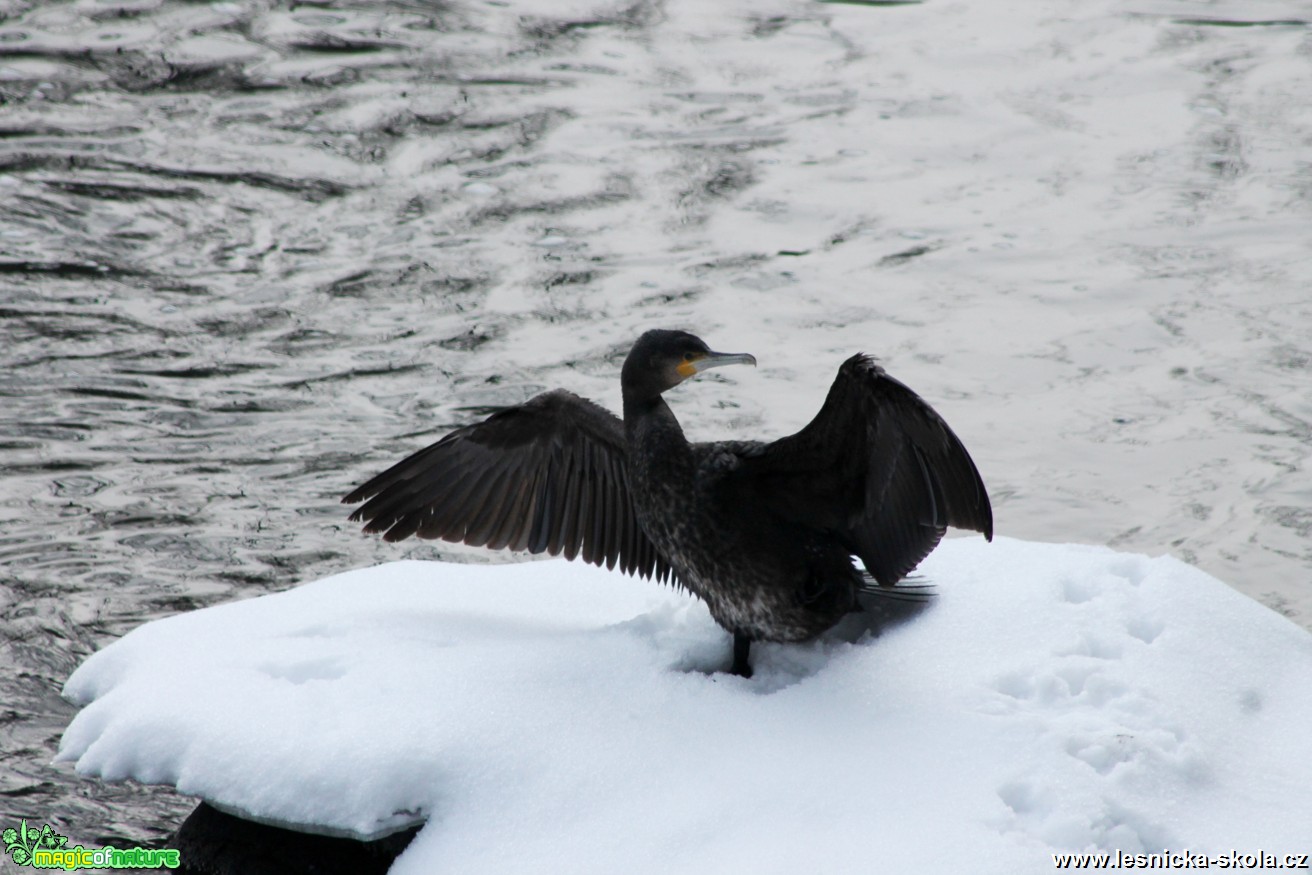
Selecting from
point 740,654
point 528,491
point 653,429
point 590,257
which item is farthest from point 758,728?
point 590,257

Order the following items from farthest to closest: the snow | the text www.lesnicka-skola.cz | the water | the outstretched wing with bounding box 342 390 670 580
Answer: the water
the outstretched wing with bounding box 342 390 670 580
the snow
the text www.lesnicka-skola.cz

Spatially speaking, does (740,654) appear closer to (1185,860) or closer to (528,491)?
(528,491)

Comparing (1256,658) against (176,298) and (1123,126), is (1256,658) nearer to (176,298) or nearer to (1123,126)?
(176,298)

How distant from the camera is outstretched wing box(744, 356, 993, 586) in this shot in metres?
3.52

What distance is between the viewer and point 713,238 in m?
8.59

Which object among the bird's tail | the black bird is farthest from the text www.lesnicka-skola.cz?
the bird's tail

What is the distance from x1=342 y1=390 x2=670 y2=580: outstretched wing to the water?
3.51 feet

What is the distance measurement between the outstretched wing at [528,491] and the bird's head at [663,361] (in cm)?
39

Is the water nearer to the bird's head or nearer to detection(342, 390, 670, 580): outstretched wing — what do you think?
detection(342, 390, 670, 580): outstretched wing

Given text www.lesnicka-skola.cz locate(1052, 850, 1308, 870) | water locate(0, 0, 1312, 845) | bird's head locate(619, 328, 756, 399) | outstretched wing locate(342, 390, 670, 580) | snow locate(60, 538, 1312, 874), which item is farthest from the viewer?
water locate(0, 0, 1312, 845)

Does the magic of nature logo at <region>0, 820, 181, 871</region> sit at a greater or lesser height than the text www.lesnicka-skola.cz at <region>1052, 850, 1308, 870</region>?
lesser

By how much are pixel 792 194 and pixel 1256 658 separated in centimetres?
572

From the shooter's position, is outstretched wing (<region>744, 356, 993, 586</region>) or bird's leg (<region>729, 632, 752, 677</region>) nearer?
outstretched wing (<region>744, 356, 993, 586</region>)

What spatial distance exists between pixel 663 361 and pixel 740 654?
755 millimetres
